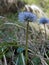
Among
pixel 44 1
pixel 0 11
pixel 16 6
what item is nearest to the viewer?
pixel 0 11

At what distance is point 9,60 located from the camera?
1.50 metres

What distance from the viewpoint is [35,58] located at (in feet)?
4.72

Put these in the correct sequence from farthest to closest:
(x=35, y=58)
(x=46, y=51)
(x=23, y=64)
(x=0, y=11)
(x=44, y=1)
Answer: (x=44, y=1)
(x=0, y=11)
(x=46, y=51)
(x=35, y=58)
(x=23, y=64)

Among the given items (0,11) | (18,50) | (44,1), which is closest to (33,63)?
(18,50)

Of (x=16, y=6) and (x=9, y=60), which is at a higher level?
(x=16, y=6)

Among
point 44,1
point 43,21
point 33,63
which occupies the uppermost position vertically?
point 44,1

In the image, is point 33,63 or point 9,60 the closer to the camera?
point 33,63

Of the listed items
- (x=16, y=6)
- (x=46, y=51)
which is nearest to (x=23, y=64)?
(x=46, y=51)

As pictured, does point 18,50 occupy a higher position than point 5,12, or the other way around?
point 5,12

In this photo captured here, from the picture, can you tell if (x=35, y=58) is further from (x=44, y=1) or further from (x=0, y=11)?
(x=44, y=1)

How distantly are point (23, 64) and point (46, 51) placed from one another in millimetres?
419

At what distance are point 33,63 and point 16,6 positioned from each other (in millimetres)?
2408

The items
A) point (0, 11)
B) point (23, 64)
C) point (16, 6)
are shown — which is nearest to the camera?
point (23, 64)

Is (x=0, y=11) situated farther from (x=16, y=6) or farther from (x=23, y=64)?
(x=23, y=64)
